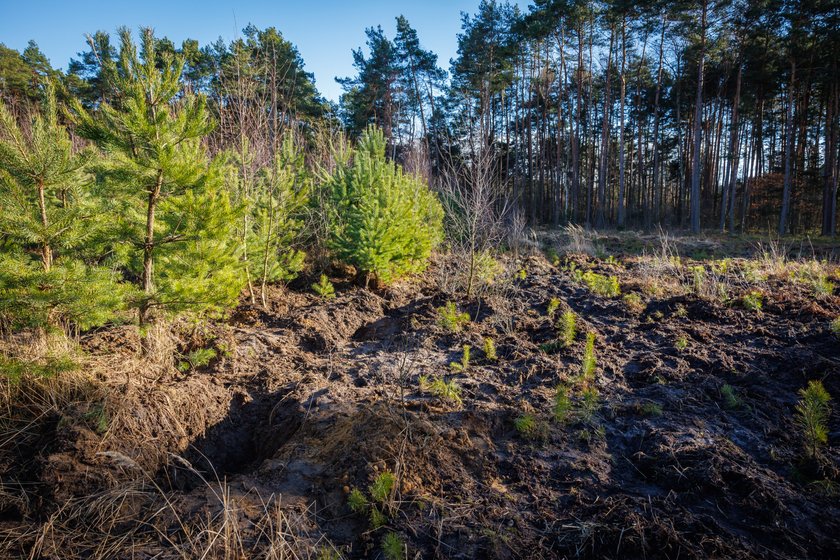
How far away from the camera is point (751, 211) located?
25.1 meters

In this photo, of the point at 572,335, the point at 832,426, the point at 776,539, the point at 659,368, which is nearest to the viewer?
the point at 776,539

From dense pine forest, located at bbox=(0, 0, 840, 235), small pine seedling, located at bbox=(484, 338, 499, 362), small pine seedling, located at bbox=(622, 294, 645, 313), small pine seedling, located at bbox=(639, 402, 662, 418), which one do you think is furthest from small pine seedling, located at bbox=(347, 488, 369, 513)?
dense pine forest, located at bbox=(0, 0, 840, 235)

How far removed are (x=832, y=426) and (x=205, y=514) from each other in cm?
450

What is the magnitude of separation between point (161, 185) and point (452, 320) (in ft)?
12.2

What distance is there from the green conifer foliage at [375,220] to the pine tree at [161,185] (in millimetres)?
2852

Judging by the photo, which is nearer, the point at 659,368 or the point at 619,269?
the point at 659,368

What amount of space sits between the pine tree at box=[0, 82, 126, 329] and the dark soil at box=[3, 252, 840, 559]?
2.84 ft

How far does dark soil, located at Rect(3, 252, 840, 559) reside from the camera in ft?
7.07

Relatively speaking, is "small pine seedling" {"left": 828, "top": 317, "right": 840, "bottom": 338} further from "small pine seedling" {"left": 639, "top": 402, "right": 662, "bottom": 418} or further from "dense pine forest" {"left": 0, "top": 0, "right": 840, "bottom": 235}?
"dense pine forest" {"left": 0, "top": 0, "right": 840, "bottom": 235}

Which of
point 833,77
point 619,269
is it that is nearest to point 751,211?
point 833,77

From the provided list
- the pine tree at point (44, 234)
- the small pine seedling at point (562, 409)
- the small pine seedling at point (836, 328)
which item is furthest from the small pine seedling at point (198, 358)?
the small pine seedling at point (836, 328)

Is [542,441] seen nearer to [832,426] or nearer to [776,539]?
[776,539]

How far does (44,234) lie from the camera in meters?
3.15

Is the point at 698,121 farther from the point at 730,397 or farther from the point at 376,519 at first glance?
the point at 376,519
